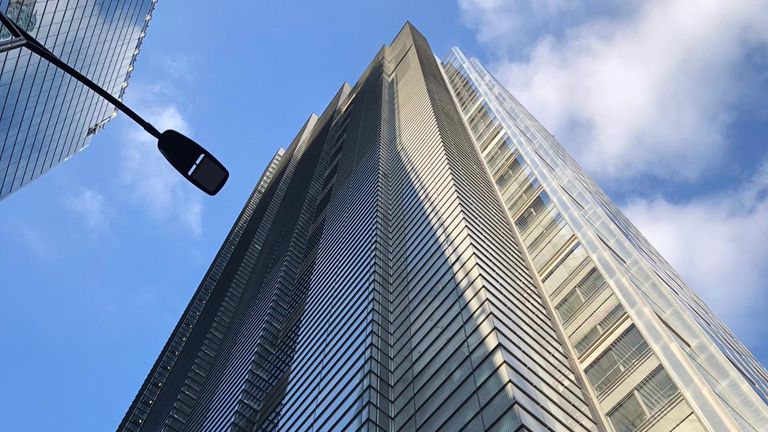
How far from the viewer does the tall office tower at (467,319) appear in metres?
23.2

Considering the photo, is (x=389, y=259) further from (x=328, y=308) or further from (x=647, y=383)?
(x=647, y=383)

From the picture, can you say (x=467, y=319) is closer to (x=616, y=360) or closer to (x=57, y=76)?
(x=616, y=360)

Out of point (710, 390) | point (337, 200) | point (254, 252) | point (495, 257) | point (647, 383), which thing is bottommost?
point (710, 390)

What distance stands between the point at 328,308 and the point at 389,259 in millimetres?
4737

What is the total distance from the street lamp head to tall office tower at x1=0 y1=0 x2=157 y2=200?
174 feet

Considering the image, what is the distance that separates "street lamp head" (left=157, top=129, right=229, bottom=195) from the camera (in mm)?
7773

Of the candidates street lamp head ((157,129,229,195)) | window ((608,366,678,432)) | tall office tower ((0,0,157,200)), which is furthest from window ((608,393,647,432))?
tall office tower ((0,0,157,200))

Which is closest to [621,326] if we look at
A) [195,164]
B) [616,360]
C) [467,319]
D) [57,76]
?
[616,360]

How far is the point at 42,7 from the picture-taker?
2291 inches

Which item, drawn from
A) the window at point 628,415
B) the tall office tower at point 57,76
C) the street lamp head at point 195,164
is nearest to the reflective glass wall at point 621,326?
the window at point 628,415

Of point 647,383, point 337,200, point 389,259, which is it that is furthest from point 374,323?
point 337,200

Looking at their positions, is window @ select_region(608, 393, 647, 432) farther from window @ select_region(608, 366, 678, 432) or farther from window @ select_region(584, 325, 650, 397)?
window @ select_region(584, 325, 650, 397)

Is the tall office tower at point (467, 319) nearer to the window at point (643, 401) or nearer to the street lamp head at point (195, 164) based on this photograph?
the window at point (643, 401)

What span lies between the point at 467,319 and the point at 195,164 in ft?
63.0
